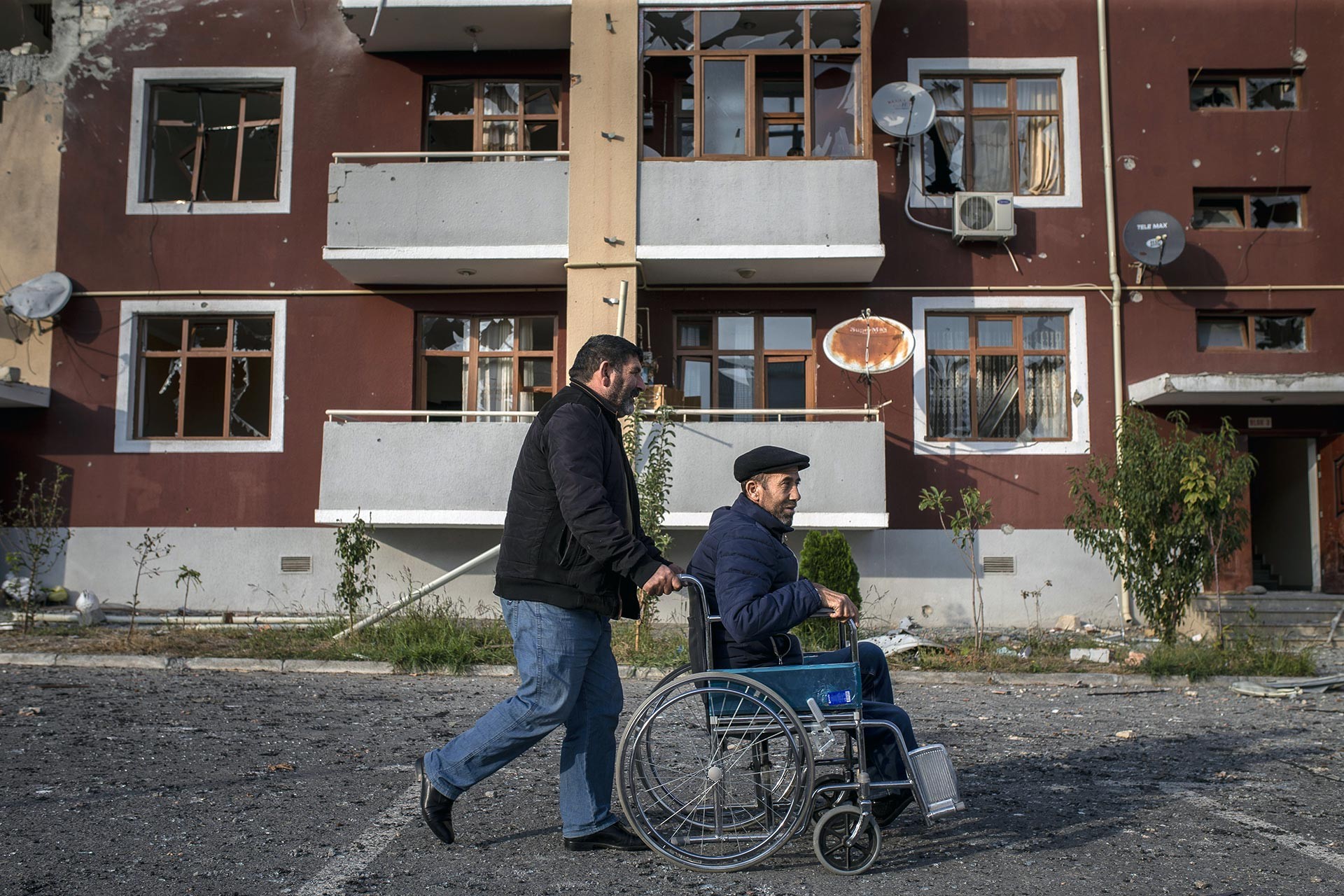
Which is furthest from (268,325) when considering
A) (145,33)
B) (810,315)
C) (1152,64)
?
(1152,64)

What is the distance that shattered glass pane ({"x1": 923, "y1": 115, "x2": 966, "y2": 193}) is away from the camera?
1516 centimetres

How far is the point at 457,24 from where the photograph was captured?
14688 millimetres

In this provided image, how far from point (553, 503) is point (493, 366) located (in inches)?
439

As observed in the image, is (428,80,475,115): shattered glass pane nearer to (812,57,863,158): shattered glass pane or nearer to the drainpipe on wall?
(812,57,863,158): shattered glass pane

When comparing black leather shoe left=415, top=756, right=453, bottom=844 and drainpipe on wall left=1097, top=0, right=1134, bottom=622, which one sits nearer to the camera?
black leather shoe left=415, top=756, right=453, bottom=844

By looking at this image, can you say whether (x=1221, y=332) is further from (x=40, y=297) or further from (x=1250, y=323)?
(x=40, y=297)

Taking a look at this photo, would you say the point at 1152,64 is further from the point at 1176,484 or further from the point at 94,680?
the point at 94,680

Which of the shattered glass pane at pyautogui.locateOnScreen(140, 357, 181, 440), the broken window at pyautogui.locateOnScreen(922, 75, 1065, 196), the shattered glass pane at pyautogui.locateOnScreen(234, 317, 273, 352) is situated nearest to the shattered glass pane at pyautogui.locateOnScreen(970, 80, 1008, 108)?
the broken window at pyautogui.locateOnScreen(922, 75, 1065, 196)

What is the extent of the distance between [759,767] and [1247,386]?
11.4 m

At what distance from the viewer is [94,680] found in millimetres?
8711

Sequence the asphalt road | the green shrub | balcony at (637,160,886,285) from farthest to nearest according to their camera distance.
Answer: balcony at (637,160,886,285) < the green shrub < the asphalt road

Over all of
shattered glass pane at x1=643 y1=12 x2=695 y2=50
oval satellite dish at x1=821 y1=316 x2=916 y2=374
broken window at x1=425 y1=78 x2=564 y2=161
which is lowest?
oval satellite dish at x1=821 y1=316 x2=916 y2=374

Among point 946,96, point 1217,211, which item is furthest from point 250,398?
point 1217,211

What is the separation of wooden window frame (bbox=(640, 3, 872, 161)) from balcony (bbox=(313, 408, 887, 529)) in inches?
137
